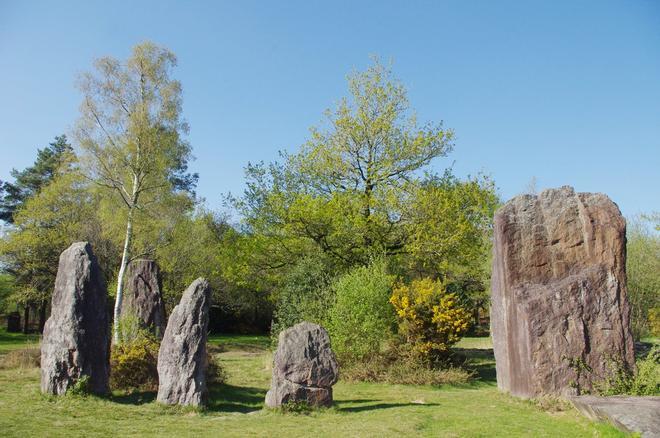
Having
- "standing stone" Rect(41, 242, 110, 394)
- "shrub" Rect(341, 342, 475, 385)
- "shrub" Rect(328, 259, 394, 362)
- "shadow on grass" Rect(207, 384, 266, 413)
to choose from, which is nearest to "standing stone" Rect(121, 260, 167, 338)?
"shadow on grass" Rect(207, 384, 266, 413)

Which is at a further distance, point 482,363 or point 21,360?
point 482,363

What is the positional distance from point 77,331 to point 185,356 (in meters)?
2.44

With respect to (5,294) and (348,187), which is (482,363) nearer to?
(348,187)

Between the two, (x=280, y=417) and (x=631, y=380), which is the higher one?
(x=631, y=380)

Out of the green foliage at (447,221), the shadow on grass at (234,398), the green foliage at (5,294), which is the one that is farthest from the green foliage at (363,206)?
the green foliage at (5,294)

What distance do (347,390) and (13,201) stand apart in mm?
35795

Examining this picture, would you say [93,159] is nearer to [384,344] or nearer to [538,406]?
[384,344]

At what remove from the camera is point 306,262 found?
1975 centimetres

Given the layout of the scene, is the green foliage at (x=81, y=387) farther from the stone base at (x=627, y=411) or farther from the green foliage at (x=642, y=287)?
the green foliage at (x=642, y=287)

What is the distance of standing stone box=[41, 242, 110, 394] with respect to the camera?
11.4 m

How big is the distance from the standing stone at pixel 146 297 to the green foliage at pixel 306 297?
415 cm

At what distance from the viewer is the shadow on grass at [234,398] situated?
11781 millimetres

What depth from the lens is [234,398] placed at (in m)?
13.0

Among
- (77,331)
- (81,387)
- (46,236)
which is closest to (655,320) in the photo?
(81,387)
